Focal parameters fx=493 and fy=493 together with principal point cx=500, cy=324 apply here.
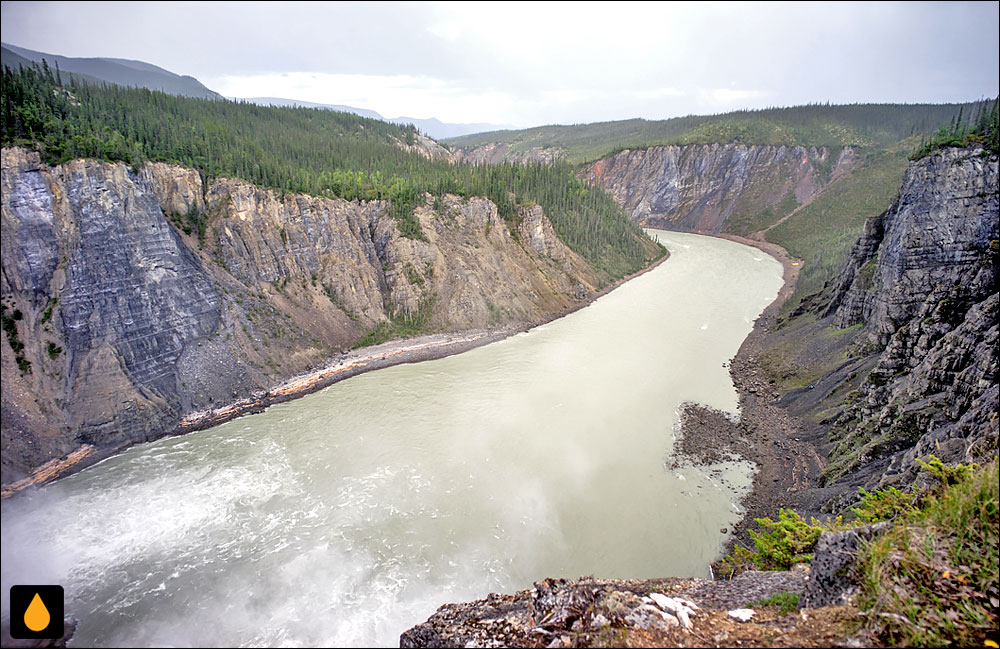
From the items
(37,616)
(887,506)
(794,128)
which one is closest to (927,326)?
(887,506)

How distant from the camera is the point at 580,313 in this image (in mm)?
45750

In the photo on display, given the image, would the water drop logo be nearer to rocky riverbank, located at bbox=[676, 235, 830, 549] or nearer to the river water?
the river water

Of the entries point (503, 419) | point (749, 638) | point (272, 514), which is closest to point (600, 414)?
point (503, 419)

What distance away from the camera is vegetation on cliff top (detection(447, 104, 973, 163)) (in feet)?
321

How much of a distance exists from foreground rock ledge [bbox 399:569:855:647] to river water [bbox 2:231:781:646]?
4.22 metres

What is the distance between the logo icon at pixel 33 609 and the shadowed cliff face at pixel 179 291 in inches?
400

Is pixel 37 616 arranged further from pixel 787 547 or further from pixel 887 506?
pixel 887 506

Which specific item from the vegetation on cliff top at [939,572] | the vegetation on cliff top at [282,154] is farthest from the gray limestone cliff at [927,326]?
the vegetation on cliff top at [282,154]

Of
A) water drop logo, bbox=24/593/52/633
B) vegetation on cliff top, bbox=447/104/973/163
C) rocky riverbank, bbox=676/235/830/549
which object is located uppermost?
vegetation on cliff top, bbox=447/104/973/163

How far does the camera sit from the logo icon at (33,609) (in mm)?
9812

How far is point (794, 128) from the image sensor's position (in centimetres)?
10275

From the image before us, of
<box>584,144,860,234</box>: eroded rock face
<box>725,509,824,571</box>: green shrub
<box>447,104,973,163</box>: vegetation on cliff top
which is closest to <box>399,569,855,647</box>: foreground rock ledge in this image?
<box>725,509,824,571</box>: green shrub

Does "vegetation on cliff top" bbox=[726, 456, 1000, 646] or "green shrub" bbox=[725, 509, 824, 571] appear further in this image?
"green shrub" bbox=[725, 509, 824, 571]

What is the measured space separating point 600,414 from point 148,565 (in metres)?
20.1
